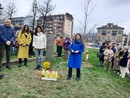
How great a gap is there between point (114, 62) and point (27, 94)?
7.58 metres

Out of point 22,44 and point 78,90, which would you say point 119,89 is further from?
point 22,44

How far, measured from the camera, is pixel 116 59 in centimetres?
1130

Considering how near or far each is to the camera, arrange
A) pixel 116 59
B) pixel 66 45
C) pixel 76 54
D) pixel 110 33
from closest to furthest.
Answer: pixel 76 54 < pixel 116 59 < pixel 66 45 < pixel 110 33

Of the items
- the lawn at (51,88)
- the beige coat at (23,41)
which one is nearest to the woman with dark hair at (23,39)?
the beige coat at (23,41)

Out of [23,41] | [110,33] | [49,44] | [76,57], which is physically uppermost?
[110,33]

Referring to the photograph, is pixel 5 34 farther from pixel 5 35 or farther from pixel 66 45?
pixel 66 45

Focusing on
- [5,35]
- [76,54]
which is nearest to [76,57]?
[76,54]

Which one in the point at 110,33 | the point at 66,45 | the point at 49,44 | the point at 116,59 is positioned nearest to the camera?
the point at 49,44

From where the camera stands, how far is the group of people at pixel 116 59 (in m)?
10.0

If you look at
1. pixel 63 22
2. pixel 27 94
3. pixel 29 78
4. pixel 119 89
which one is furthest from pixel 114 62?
pixel 63 22

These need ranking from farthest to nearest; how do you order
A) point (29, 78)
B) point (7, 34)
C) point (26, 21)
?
point (26, 21)
point (7, 34)
point (29, 78)

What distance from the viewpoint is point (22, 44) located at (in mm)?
8266

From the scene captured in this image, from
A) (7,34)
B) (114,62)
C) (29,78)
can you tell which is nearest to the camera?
(29,78)

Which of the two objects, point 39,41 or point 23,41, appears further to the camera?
point 23,41
